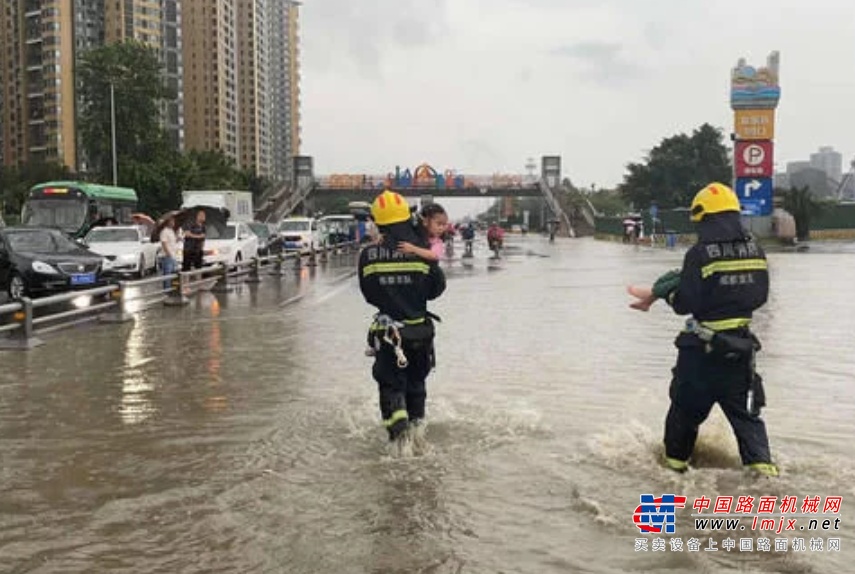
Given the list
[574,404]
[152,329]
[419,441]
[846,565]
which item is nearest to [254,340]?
[152,329]

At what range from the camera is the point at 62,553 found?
A: 4.46 meters

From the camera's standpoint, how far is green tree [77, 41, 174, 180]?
76.1 metres

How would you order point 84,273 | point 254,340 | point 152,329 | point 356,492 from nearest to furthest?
1. point 356,492
2. point 254,340
3. point 152,329
4. point 84,273

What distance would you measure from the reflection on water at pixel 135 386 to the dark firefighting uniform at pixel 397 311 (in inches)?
94.0

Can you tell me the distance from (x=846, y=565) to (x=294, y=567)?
2.53 meters

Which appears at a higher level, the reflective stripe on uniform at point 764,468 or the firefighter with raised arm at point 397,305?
the firefighter with raised arm at point 397,305

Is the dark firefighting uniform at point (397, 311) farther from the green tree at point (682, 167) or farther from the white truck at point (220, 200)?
the green tree at point (682, 167)

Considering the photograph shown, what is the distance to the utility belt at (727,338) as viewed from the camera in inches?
199

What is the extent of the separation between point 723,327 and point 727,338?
75mm

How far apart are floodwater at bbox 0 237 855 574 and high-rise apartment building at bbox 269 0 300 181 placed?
135 m

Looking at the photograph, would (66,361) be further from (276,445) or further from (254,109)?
(254,109)

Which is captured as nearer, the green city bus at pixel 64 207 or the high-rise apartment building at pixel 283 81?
the green city bus at pixel 64 207

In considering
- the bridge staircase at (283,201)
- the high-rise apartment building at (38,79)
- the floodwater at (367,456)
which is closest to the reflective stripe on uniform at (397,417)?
the floodwater at (367,456)

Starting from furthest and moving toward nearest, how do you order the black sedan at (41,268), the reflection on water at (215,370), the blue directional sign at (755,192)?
the blue directional sign at (755,192) < the black sedan at (41,268) < the reflection on water at (215,370)
